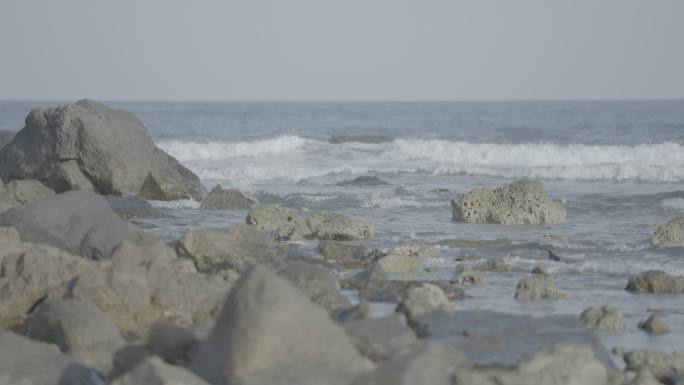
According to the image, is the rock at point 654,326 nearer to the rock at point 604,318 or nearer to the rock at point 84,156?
the rock at point 604,318

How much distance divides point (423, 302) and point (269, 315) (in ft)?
8.48

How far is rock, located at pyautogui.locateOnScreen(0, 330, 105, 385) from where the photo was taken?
18.9 feet

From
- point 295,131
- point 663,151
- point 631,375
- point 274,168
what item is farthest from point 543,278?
point 295,131

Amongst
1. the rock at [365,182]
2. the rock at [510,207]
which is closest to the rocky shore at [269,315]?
the rock at [510,207]

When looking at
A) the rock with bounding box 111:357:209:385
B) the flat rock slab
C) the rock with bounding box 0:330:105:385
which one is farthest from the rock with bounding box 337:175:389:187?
the rock with bounding box 111:357:209:385

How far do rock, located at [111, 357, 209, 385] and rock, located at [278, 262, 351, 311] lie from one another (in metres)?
2.69

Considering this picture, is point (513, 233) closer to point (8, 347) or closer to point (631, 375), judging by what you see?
point (631, 375)

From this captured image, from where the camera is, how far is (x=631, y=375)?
6.32m

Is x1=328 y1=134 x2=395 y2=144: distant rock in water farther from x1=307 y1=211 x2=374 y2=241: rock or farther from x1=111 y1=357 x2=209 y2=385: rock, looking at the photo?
x1=111 y1=357 x2=209 y2=385: rock

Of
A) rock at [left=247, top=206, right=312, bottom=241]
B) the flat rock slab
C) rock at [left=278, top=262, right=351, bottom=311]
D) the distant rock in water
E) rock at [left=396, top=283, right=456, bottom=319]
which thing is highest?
the flat rock slab

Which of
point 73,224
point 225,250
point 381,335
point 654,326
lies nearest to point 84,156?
point 225,250

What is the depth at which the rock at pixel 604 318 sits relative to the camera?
7902 mm

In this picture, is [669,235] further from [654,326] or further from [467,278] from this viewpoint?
[654,326]

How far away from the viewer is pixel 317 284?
833cm
